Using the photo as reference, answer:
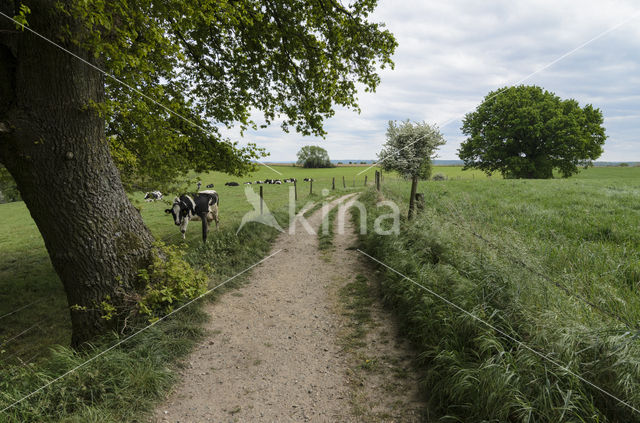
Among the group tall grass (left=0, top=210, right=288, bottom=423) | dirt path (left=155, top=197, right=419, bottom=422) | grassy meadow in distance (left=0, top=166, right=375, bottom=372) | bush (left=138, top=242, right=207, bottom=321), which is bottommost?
grassy meadow in distance (left=0, top=166, right=375, bottom=372)

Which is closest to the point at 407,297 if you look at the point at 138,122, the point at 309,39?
the point at 138,122

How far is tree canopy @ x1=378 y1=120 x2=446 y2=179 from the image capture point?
17.9 m

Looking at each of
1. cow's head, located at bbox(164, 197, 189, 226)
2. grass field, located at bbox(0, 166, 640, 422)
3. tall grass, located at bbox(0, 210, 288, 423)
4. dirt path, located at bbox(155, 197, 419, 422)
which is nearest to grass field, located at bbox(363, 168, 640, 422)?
grass field, located at bbox(0, 166, 640, 422)

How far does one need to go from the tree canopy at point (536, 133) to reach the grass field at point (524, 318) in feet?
85.9

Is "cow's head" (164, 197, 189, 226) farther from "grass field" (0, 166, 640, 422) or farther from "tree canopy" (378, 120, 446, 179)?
"tree canopy" (378, 120, 446, 179)

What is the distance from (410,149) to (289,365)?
2151cm

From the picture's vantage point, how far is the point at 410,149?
22.9 m

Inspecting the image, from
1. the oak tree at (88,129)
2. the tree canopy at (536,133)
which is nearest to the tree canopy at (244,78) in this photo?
the oak tree at (88,129)

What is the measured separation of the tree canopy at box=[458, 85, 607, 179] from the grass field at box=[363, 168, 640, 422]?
26.2 metres

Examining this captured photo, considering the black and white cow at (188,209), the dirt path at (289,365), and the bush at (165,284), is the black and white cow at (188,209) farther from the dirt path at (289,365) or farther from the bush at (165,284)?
the dirt path at (289,365)

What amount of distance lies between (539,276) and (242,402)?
4819 millimetres

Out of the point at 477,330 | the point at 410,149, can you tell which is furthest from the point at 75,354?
the point at 410,149

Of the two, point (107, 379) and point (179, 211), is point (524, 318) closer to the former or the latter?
point (107, 379)

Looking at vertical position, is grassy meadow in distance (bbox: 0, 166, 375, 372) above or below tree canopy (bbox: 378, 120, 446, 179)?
below
